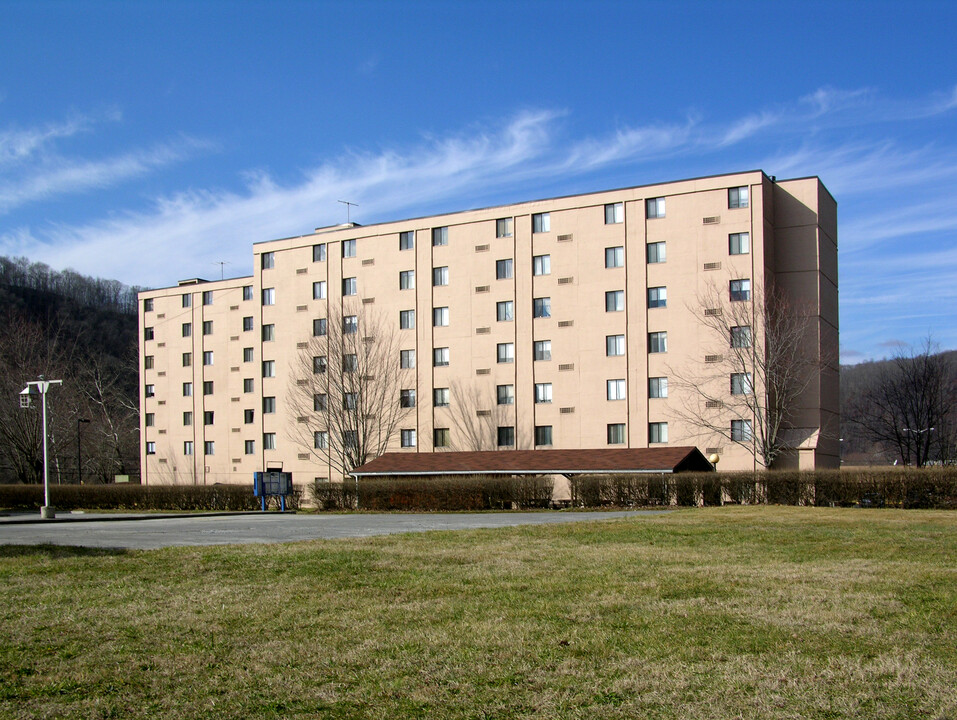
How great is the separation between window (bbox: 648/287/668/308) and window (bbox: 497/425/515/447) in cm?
1117

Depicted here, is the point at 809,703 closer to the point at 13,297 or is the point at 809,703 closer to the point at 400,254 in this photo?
the point at 400,254

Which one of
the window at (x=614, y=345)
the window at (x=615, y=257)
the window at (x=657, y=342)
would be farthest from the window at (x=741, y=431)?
the window at (x=615, y=257)

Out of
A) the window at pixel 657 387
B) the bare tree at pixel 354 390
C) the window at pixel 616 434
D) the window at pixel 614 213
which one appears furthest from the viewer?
the bare tree at pixel 354 390

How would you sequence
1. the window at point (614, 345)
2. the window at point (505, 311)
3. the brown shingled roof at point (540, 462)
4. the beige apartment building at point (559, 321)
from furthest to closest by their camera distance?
the window at point (505, 311) → the window at point (614, 345) → the beige apartment building at point (559, 321) → the brown shingled roof at point (540, 462)

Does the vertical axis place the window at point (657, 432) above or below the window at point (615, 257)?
below

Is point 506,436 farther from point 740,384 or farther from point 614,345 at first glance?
point 740,384

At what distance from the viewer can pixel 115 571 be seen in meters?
12.2

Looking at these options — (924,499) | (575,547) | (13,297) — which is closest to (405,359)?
(924,499)

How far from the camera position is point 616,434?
51906 millimetres

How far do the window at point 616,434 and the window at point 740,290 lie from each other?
30.8ft

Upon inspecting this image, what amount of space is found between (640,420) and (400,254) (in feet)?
63.9

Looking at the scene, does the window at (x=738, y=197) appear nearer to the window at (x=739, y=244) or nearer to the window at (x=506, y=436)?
the window at (x=739, y=244)

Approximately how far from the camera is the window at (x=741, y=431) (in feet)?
157

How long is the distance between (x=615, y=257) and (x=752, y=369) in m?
10.3
